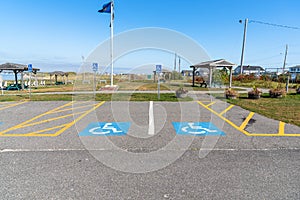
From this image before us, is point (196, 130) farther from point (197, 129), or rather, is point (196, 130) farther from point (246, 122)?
point (246, 122)

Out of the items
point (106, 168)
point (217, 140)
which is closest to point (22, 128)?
point (106, 168)

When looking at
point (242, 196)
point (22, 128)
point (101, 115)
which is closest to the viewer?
point (242, 196)

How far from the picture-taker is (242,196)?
2.21 m

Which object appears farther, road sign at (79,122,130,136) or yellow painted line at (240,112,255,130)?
yellow painted line at (240,112,255,130)

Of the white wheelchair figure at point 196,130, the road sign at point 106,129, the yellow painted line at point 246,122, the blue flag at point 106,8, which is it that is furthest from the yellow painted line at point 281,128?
the blue flag at point 106,8

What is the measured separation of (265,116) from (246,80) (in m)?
26.2

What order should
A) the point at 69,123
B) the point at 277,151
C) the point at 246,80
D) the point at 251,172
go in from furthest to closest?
the point at 246,80, the point at 69,123, the point at 277,151, the point at 251,172

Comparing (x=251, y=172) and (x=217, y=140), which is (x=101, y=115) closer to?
(x=217, y=140)

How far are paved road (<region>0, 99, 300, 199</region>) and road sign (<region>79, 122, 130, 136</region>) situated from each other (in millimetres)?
29

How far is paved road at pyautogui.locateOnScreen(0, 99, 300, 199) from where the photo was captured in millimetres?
2295

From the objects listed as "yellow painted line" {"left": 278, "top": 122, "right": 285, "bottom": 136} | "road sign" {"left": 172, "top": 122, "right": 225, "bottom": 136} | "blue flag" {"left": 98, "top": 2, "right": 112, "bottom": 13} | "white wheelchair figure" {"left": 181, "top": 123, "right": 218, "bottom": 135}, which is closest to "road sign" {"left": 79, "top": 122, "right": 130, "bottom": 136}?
"road sign" {"left": 172, "top": 122, "right": 225, "bottom": 136}

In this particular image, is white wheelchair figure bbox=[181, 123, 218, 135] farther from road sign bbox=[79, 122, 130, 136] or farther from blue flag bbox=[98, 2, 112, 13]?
blue flag bbox=[98, 2, 112, 13]

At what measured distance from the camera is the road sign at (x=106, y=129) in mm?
4562

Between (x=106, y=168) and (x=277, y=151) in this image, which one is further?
(x=277, y=151)
